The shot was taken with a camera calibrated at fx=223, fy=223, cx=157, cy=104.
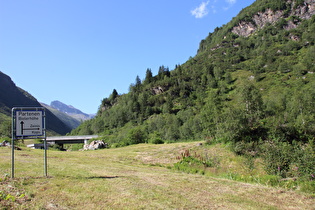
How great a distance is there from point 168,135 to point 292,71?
338 ft

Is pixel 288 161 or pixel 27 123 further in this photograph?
pixel 288 161

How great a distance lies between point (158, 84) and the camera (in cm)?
19038

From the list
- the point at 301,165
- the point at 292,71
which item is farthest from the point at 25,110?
the point at 292,71

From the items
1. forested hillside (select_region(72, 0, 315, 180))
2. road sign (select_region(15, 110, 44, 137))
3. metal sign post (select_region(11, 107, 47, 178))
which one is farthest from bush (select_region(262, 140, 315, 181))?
road sign (select_region(15, 110, 44, 137))

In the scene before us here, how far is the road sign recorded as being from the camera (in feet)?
35.2

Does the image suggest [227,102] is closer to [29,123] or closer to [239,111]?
[239,111]

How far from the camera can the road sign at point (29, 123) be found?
10.7 meters

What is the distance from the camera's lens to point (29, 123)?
1098 cm

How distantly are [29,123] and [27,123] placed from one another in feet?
0.28

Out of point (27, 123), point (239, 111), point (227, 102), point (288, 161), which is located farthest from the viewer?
point (227, 102)

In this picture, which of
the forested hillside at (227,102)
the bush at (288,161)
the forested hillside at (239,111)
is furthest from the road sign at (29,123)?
the forested hillside at (227,102)

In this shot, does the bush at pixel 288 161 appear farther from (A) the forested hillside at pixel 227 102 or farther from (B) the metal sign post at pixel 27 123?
(B) the metal sign post at pixel 27 123

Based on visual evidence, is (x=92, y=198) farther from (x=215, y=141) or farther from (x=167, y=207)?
(x=215, y=141)

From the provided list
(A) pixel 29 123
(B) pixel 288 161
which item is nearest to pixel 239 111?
(B) pixel 288 161
